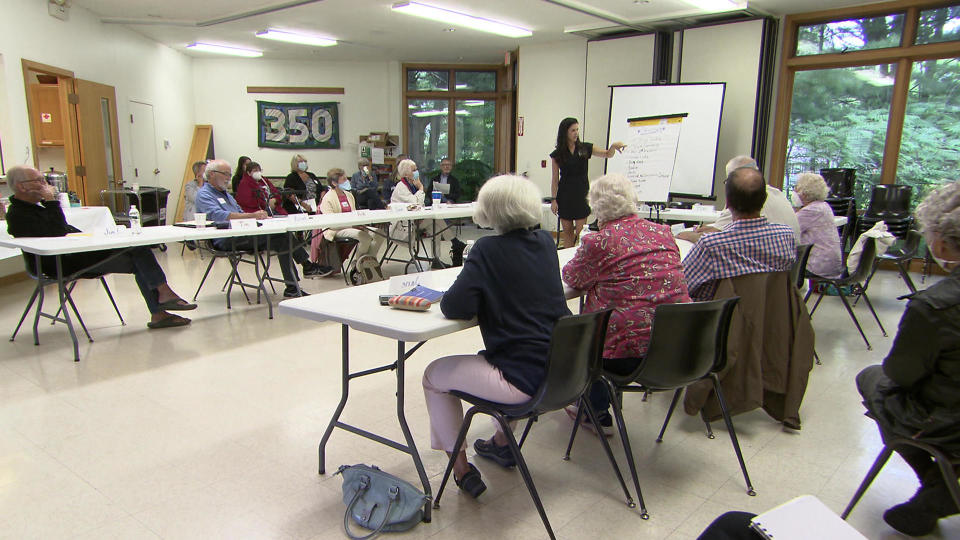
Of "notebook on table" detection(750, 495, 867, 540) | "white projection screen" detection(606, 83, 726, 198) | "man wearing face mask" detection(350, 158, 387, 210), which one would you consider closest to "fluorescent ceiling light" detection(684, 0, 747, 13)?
"white projection screen" detection(606, 83, 726, 198)

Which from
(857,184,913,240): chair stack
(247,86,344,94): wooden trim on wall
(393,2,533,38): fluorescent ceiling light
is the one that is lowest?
(857,184,913,240): chair stack

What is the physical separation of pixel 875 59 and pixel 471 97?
622 centimetres

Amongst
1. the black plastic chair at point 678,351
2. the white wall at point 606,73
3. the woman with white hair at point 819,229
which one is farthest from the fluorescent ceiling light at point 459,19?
the black plastic chair at point 678,351

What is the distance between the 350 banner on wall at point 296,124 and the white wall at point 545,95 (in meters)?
3.67

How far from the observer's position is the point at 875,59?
6.45 meters

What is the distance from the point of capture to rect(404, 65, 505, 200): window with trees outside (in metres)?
10.7

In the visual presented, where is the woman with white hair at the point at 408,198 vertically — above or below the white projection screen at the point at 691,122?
below

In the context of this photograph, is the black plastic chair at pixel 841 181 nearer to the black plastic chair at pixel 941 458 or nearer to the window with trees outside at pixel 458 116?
the black plastic chair at pixel 941 458

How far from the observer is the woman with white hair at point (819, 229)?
158 inches

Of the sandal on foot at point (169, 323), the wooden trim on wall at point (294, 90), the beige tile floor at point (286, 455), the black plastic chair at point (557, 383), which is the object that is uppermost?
the wooden trim on wall at point (294, 90)

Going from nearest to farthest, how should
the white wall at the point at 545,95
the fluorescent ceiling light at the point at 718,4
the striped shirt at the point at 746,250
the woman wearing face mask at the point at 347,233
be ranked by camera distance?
the striped shirt at the point at 746,250 < the woman wearing face mask at the point at 347,233 < the fluorescent ceiling light at the point at 718,4 < the white wall at the point at 545,95

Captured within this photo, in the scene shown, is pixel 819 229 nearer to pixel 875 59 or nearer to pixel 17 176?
pixel 875 59

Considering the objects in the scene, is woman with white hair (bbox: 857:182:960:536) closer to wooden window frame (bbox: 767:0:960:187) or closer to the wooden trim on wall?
wooden window frame (bbox: 767:0:960:187)

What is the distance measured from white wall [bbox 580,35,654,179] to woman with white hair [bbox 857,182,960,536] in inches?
251
